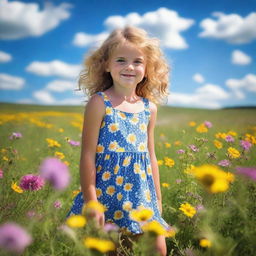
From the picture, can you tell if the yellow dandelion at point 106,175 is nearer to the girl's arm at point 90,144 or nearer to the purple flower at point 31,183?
the girl's arm at point 90,144

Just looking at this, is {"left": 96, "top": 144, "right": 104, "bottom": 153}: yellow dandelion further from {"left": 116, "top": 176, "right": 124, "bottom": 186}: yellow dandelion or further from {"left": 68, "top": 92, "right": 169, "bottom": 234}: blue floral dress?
{"left": 116, "top": 176, "right": 124, "bottom": 186}: yellow dandelion

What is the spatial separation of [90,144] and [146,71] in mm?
843

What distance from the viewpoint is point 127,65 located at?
7.55 ft

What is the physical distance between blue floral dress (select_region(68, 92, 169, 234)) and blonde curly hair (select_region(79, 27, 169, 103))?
38 cm

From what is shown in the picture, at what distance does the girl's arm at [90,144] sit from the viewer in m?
2.06

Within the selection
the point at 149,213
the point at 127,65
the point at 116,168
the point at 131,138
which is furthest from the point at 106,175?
the point at 149,213

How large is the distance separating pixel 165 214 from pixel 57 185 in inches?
74.0

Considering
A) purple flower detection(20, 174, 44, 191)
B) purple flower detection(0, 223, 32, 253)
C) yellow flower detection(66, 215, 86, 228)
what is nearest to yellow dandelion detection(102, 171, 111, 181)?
purple flower detection(20, 174, 44, 191)

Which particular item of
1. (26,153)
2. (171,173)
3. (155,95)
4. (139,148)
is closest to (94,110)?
(139,148)

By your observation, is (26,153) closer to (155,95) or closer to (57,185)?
(155,95)

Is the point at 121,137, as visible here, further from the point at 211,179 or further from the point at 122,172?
the point at 211,179

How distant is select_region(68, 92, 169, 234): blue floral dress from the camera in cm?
213

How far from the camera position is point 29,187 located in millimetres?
2020

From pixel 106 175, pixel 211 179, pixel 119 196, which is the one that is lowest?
pixel 119 196
